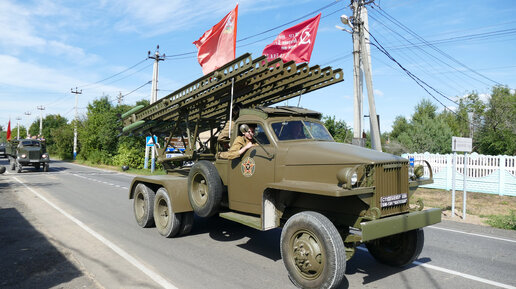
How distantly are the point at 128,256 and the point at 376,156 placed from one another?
402 centimetres

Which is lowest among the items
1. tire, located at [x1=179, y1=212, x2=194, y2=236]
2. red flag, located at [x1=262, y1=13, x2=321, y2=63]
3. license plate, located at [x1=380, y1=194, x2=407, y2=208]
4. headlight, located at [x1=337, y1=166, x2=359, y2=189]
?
tire, located at [x1=179, y1=212, x2=194, y2=236]

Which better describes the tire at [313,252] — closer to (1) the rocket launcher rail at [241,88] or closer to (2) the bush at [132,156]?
(1) the rocket launcher rail at [241,88]

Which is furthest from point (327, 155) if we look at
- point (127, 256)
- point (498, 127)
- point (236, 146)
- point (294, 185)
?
point (498, 127)

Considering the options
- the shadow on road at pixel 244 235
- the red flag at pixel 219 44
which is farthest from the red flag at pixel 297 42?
the shadow on road at pixel 244 235

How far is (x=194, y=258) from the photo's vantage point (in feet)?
18.7

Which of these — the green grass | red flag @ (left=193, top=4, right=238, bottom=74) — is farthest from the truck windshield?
the green grass

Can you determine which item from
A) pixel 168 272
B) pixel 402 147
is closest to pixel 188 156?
pixel 168 272

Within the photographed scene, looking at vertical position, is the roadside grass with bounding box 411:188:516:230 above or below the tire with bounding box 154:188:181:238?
below

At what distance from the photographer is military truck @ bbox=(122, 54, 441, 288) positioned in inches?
170

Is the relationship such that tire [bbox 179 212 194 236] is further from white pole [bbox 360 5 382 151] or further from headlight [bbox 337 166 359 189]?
white pole [bbox 360 5 382 151]

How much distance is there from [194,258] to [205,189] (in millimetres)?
1201

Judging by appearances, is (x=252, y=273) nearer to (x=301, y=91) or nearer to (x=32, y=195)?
(x=301, y=91)

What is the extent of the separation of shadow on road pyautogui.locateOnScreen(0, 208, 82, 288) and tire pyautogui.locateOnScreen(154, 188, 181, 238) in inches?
71.8

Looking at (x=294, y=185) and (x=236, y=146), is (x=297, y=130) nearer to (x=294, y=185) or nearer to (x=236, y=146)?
(x=236, y=146)
